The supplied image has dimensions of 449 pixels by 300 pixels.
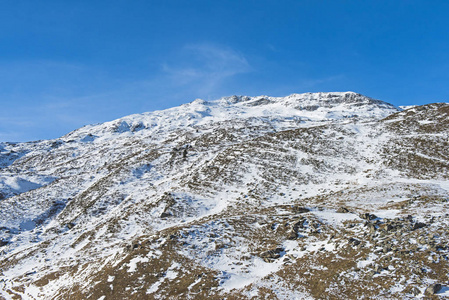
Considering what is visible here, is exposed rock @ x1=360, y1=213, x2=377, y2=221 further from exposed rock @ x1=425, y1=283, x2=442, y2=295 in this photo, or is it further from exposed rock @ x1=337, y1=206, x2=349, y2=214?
exposed rock @ x1=425, y1=283, x2=442, y2=295

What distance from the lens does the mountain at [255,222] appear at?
19.0m

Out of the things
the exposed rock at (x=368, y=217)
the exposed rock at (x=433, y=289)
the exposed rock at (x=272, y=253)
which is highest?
the exposed rock at (x=368, y=217)

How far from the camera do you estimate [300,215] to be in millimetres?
31297

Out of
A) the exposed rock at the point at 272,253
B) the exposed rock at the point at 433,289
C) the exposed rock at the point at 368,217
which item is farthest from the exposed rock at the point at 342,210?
the exposed rock at the point at 433,289

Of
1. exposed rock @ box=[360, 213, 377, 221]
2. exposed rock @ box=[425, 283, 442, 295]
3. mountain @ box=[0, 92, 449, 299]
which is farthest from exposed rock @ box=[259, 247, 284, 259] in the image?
exposed rock @ box=[425, 283, 442, 295]

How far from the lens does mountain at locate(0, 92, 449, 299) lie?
19.0 meters

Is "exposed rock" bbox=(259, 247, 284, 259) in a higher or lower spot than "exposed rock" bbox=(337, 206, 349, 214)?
lower

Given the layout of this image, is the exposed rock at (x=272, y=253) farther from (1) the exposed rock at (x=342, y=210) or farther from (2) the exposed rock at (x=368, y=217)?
(1) the exposed rock at (x=342, y=210)

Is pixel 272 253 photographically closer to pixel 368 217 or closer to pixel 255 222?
pixel 255 222

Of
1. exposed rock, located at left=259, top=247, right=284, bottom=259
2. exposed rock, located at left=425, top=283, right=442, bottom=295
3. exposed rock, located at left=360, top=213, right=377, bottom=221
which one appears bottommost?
exposed rock, located at left=259, top=247, right=284, bottom=259

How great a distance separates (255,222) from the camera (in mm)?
30562

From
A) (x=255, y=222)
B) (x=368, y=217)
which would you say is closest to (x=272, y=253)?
(x=255, y=222)

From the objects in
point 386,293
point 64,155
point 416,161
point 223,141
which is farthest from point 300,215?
point 64,155

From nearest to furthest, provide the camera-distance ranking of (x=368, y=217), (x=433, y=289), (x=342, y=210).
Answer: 1. (x=433, y=289)
2. (x=368, y=217)
3. (x=342, y=210)
